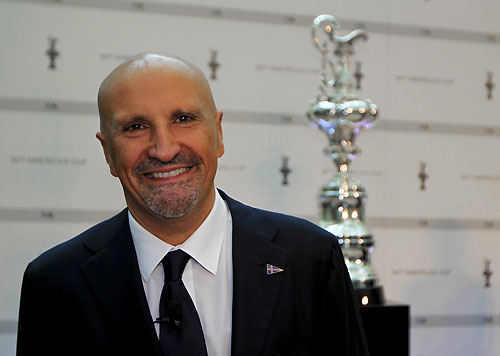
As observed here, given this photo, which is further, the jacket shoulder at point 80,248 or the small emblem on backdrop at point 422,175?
the small emblem on backdrop at point 422,175

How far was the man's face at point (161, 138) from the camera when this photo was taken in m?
1.63

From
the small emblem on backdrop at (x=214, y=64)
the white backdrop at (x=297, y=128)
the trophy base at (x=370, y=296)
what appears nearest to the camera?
the trophy base at (x=370, y=296)

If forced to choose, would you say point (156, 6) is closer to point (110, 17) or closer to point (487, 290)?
point (110, 17)

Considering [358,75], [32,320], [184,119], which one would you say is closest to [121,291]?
[32,320]

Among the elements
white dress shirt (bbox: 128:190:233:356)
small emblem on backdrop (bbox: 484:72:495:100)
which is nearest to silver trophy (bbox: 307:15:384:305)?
small emblem on backdrop (bbox: 484:72:495:100)

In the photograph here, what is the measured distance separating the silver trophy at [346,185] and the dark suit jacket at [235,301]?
57.5 inches

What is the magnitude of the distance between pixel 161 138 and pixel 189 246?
29 cm

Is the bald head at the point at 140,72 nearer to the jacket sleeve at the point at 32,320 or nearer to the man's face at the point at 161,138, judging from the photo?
the man's face at the point at 161,138

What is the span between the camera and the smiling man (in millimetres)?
1638

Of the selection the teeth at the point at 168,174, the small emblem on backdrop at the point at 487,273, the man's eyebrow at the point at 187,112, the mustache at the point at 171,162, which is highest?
the man's eyebrow at the point at 187,112

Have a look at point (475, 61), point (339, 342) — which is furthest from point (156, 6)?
point (339, 342)

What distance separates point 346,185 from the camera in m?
3.32

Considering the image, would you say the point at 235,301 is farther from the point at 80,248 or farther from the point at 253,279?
the point at 80,248

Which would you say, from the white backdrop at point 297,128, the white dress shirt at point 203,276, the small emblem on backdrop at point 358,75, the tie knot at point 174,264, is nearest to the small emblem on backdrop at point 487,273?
the white backdrop at point 297,128
